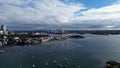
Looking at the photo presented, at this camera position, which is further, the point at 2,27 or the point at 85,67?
the point at 2,27

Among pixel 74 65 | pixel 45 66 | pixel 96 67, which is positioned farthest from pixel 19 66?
pixel 96 67

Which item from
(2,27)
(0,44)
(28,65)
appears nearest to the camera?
(28,65)

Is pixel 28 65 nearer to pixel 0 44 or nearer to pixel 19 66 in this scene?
pixel 19 66

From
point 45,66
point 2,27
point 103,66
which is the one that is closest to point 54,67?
point 45,66

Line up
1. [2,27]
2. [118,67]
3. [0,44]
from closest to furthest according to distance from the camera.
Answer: [118,67] → [0,44] → [2,27]

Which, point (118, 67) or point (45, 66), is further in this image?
point (45, 66)

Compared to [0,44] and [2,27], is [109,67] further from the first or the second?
[2,27]

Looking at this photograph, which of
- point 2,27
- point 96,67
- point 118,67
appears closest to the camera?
point 118,67

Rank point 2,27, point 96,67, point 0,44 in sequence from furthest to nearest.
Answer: point 2,27, point 0,44, point 96,67
